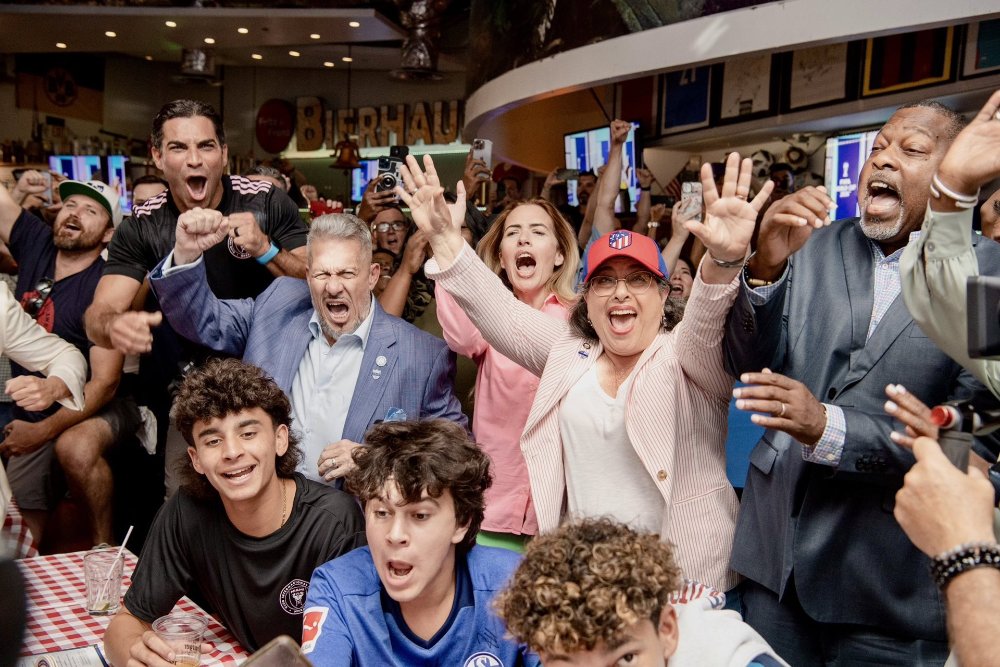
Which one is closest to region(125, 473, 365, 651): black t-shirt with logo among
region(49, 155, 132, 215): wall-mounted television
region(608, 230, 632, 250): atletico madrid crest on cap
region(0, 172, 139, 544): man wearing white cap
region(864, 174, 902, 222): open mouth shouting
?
region(608, 230, 632, 250): atletico madrid crest on cap

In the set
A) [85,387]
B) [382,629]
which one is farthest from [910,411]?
[85,387]

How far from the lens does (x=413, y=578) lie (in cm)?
179

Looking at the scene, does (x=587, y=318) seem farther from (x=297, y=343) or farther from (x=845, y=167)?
(x=845, y=167)

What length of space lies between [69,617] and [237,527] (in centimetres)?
48

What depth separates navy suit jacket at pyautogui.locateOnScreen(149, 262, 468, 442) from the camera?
2.70m

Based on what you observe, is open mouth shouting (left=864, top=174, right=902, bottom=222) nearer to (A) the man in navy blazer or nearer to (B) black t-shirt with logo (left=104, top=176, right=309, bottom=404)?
(A) the man in navy blazer

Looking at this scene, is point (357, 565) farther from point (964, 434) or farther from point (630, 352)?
point (964, 434)

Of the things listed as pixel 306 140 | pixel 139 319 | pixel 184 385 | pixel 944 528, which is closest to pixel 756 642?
pixel 944 528

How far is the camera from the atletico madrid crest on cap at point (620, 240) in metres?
2.20

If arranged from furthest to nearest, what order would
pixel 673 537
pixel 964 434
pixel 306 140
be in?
pixel 306 140 < pixel 673 537 < pixel 964 434

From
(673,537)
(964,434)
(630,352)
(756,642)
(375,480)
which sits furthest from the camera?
(630,352)

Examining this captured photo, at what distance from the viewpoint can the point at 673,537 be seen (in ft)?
6.80

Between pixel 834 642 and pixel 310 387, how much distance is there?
164 centimetres

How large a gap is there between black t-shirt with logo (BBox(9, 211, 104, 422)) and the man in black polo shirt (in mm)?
879
